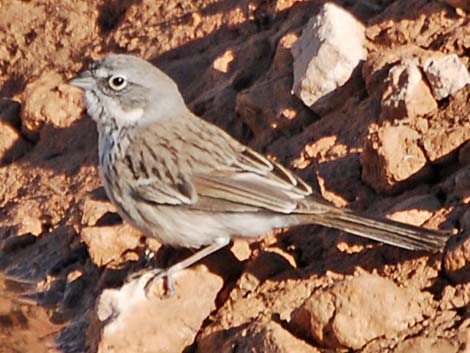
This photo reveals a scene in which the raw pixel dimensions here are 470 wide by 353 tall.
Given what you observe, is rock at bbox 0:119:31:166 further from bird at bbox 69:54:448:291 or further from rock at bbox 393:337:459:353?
rock at bbox 393:337:459:353

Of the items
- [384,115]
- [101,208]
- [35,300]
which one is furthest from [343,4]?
[35,300]

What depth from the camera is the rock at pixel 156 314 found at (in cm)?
795

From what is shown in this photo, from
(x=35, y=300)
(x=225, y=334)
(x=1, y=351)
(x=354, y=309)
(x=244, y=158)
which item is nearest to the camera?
(x=354, y=309)

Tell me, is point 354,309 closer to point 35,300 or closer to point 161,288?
point 161,288

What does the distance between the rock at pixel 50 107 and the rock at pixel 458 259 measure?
177 inches

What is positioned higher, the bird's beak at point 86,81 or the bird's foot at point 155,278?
the bird's beak at point 86,81

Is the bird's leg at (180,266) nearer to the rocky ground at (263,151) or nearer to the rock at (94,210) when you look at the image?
the rocky ground at (263,151)

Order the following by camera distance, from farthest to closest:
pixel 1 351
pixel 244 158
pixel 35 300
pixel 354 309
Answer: pixel 35 300 < pixel 1 351 < pixel 244 158 < pixel 354 309

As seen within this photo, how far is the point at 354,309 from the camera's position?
7.16m

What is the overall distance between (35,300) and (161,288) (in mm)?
2153

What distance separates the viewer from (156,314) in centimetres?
802

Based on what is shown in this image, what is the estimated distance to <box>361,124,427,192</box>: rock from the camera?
8242mm

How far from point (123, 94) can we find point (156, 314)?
1.60 meters

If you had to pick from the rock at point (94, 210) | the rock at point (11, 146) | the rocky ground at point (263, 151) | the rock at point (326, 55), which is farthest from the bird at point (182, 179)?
the rock at point (11, 146)
